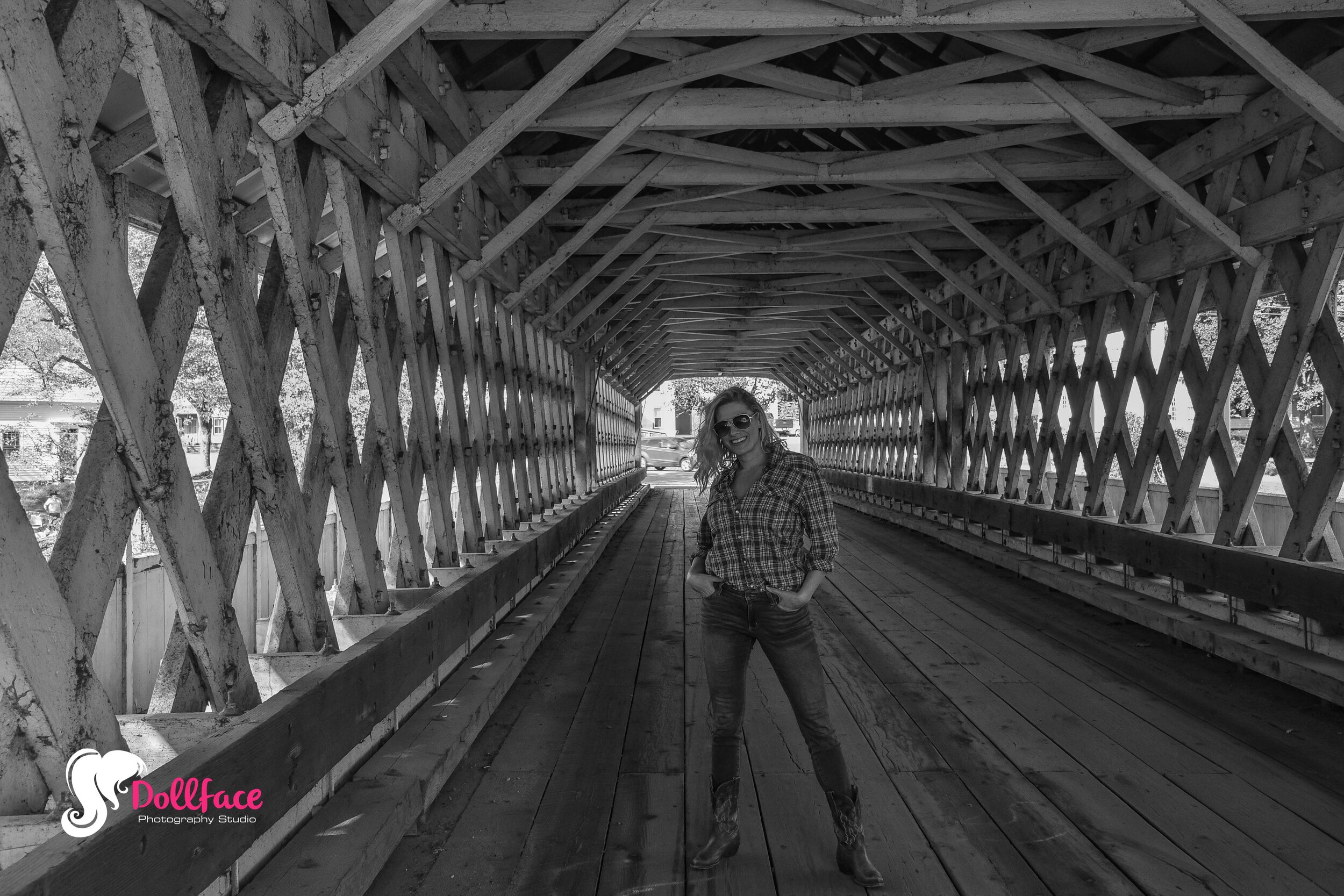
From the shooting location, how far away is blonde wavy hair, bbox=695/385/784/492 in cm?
316

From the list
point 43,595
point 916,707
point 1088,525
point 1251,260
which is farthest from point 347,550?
point 1088,525

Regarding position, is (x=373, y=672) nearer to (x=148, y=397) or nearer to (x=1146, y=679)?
(x=148, y=397)

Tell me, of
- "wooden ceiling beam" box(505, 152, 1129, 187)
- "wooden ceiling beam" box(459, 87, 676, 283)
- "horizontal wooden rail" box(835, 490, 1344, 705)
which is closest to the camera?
"horizontal wooden rail" box(835, 490, 1344, 705)

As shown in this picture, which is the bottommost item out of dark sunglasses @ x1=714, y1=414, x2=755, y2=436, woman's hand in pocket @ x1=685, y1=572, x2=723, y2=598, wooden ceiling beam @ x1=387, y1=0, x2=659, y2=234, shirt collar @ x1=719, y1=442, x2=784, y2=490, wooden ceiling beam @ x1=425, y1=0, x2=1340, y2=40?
woman's hand in pocket @ x1=685, y1=572, x2=723, y2=598

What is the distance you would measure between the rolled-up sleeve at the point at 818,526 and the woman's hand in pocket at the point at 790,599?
0.12m

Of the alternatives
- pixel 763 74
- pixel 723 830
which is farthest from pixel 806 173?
pixel 723 830

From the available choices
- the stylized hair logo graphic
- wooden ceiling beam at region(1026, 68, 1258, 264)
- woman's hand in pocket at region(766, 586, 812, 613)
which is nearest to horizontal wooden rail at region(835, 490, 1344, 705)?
wooden ceiling beam at region(1026, 68, 1258, 264)

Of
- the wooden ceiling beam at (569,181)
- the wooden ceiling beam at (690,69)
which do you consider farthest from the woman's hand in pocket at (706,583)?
the wooden ceiling beam at (569,181)

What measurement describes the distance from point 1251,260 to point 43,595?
6129 mm

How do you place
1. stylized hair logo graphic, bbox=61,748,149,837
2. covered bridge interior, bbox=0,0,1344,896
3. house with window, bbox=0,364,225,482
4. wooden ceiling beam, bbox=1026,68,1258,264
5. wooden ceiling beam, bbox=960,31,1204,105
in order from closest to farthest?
stylized hair logo graphic, bbox=61,748,149,837 < covered bridge interior, bbox=0,0,1344,896 < wooden ceiling beam, bbox=960,31,1204,105 < wooden ceiling beam, bbox=1026,68,1258,264 < house with window, bbox=0,364,225,482

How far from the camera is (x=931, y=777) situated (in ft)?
12.2

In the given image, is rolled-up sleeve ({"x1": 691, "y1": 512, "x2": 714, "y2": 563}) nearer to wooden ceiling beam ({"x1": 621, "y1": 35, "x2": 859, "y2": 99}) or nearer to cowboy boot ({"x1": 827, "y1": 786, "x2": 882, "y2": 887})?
cowboy boot ({"x1": 827, "y1": 786, "x2": 882, "y2": 887})

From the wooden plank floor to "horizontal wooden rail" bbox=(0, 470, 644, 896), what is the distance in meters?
0.39

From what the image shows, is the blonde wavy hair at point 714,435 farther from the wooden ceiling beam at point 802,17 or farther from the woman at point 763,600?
the wooden ceiling beam at point 802,17
